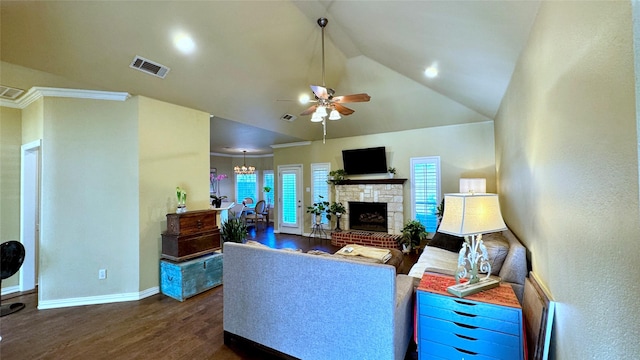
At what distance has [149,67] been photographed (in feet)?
10.2

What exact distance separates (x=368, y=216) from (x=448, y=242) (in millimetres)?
2670

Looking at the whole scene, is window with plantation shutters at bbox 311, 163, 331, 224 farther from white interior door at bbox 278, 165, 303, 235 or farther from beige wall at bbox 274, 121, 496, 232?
white interior door at bbox 278, 165, 303, 235

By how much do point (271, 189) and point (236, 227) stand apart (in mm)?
6476

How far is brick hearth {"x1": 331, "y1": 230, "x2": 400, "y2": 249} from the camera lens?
216 inches

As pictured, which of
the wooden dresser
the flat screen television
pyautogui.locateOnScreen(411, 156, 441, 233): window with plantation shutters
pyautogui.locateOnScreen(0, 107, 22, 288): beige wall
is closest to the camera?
the wooden dresser

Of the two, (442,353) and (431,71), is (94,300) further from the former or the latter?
(431,71)

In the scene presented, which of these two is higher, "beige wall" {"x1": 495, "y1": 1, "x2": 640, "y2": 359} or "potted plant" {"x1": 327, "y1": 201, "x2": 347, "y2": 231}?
"beige wall" {"x1": 495, "y1": 1, "x2": 640, "y2": 359}

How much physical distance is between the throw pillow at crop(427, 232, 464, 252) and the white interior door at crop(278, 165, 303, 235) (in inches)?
163

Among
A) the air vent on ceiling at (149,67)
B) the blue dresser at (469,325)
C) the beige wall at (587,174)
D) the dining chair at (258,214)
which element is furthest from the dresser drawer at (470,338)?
the dining chair at (258,214)

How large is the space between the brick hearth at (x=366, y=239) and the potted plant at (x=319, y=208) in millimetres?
786

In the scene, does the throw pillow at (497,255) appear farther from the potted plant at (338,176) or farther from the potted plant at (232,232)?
the potted plant at (338,176)

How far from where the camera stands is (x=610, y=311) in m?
0.91

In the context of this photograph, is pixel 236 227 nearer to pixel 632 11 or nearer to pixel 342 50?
pixel 342 50

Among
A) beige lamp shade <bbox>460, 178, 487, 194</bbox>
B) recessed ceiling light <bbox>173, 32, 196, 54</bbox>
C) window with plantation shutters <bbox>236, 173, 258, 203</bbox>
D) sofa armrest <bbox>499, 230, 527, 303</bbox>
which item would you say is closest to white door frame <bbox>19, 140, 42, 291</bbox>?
recessed ceiling light <bbox>173, 32, 196, 54</bbox>
